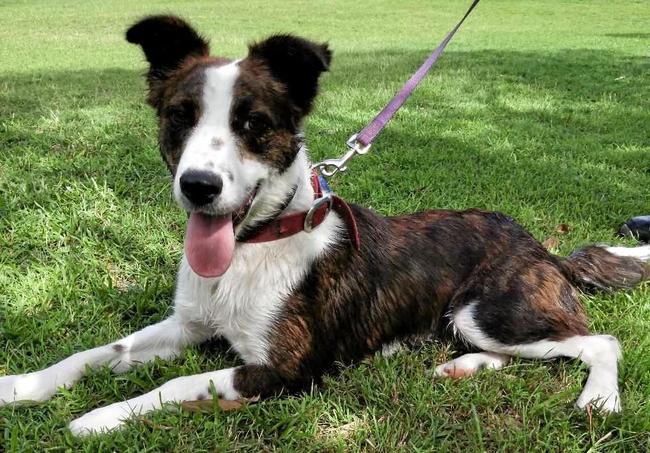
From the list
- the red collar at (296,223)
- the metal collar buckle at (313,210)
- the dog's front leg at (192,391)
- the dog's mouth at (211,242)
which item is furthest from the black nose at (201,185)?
the dog's front leg at (192,391)

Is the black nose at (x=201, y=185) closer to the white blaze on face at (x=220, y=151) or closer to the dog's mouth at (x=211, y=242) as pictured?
the white blaze on face at (x=220, y=151)

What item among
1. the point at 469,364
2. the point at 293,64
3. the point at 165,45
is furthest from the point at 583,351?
the point at 165,45

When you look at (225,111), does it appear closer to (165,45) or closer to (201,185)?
(201,185)

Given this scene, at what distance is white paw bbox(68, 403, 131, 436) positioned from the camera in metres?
2.52

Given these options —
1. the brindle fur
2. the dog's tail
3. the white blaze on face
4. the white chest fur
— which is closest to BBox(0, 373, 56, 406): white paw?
→ the white chest fur

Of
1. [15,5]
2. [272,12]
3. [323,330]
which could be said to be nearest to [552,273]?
[323,330]

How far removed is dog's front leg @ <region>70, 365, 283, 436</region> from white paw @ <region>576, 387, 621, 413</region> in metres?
1.45

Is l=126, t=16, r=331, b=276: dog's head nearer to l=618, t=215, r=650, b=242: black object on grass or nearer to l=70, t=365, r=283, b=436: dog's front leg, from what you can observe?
l=70, t=365, r=283, b=436: dog's front leg

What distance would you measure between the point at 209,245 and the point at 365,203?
→ 2.64 m

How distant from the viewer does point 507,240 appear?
3.48m

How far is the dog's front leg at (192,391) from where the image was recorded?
2.56m

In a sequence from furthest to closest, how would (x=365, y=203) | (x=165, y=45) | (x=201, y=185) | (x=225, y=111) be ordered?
(x=365, y=203) < (x=165, y=45) < (x=225, y=111) < (x=201, y=185)

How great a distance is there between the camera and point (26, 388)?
275 cm

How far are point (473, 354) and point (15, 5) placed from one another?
36195 millimetres
